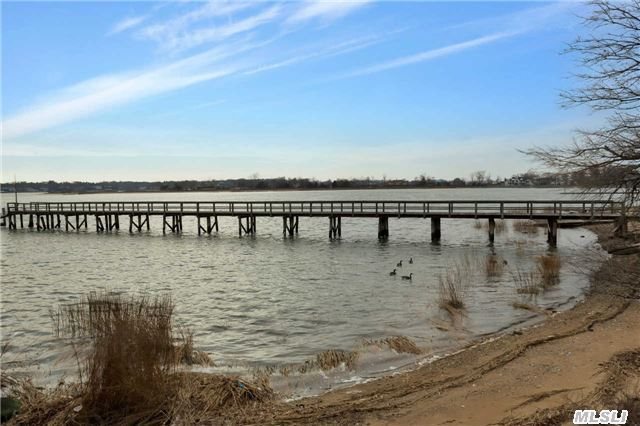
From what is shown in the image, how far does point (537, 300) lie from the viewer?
1552 cm

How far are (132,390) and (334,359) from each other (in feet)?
14.9

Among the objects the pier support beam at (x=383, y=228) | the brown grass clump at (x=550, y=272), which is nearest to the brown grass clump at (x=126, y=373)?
the brown grass clump at (x=550, y=272)

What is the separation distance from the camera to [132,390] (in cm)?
641

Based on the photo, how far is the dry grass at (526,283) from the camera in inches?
653

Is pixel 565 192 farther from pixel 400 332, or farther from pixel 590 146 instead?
pixel 400 332

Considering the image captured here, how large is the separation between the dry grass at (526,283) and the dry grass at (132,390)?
457 inches

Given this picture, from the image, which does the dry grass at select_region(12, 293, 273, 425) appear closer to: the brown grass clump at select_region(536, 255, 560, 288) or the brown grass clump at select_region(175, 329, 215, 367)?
the brown grass clump at select_region(175, 329, 215, 367)

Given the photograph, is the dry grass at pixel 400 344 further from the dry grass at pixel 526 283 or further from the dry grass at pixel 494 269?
the dry grass at pixel 494 269

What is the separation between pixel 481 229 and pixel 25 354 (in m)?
42.0

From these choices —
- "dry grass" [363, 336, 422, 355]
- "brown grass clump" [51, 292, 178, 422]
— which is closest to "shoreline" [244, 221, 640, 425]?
"dry grass" [363, 336, 422, 355]

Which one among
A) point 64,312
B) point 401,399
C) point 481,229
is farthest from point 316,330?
point 481,229

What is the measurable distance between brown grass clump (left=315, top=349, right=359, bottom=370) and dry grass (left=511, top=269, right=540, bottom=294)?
849 centimetres

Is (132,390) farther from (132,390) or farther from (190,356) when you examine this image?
(190,356)

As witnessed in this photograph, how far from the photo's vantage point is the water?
436 inches
